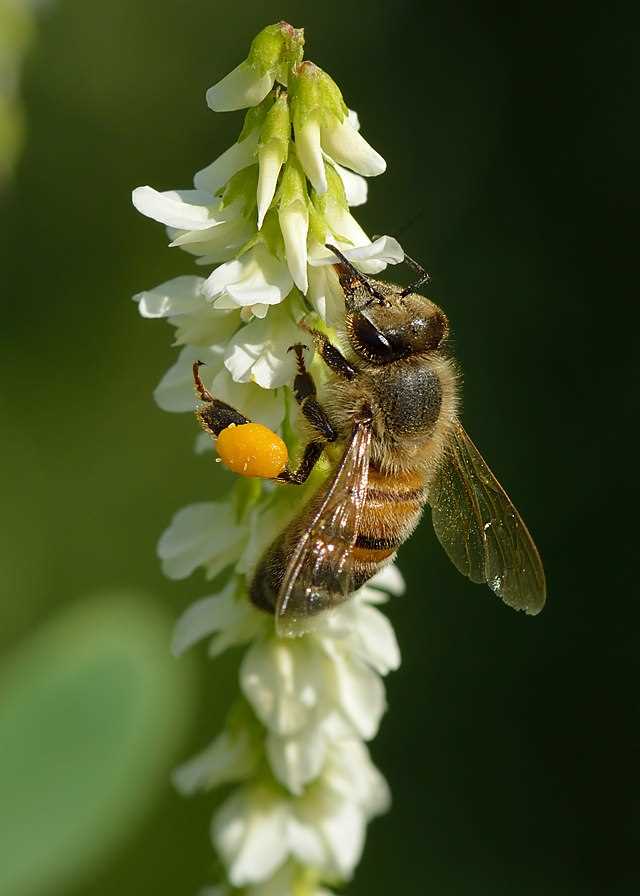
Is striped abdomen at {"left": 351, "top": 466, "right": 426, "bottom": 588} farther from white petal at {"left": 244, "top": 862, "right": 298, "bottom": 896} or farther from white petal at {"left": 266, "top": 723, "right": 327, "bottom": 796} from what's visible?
white petal at {"left": 244, "top": 862, "right": 298, "bottom": 896}

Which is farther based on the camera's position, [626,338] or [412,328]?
[626,338]

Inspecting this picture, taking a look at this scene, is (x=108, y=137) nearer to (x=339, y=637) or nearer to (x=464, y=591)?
(x=464, y=591)

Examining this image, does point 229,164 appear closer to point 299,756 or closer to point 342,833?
point 299,756

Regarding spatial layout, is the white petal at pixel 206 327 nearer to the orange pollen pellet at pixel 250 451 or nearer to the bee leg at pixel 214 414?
the bee leg at pixel 214 414

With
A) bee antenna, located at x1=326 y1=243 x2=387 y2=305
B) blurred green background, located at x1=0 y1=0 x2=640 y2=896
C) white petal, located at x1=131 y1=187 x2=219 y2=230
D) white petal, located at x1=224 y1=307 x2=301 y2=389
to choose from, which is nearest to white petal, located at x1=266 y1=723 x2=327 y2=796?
white petal, located at x1=224 y1=307 x2=301 y2=389

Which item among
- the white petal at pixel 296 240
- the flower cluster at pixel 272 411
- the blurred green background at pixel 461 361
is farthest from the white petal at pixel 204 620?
the blurred green background at pixel 461 361

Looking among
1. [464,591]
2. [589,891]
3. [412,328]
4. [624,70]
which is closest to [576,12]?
[624,70]
